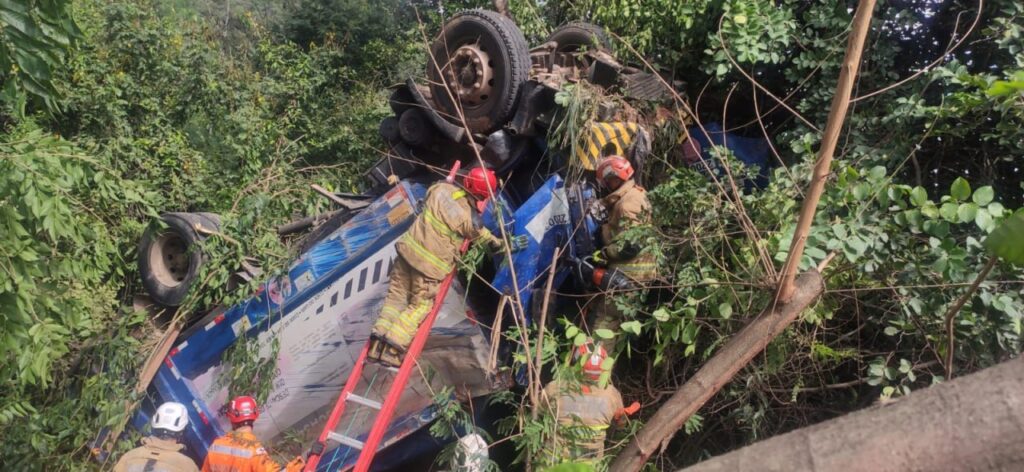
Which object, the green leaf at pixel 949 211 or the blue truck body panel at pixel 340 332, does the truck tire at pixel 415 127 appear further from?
the green leaf at pixel 949 211

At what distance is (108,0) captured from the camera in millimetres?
9109

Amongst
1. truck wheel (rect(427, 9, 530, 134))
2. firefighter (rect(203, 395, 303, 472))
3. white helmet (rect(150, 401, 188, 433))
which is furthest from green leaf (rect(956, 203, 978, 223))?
white helmet (rect(150, 401, 188, 433))

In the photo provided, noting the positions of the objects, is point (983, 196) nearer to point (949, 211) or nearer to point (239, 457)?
point (949, 211)

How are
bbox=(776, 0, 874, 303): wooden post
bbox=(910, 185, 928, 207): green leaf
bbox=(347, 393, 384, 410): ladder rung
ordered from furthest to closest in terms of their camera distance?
1. bbox=(347, 393, 384, 410): ladder rung
2. bbox=(910, 185, 928, 207): green leaf
3. bbox=(776, 0, 874, 303): wooden post

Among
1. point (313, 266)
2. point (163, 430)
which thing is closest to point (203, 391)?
point (163, 430)

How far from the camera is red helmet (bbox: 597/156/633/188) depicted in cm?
447

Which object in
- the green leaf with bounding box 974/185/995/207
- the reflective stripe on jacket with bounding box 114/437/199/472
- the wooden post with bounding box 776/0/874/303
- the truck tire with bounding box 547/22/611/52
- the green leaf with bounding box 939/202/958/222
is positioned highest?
the wooden post with bounding box 776/0/874/303

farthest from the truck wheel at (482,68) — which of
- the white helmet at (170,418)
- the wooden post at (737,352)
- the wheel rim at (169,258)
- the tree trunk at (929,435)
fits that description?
the tree trunk at (929,435)

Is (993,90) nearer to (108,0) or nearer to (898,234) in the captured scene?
(898,234)

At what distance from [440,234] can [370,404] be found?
3.09 ft

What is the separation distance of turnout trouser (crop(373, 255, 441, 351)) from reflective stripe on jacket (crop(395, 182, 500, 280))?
0.22 ft

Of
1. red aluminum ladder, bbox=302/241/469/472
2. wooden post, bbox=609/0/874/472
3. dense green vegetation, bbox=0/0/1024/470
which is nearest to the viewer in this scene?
wooden post, bbox=609/0/874/472

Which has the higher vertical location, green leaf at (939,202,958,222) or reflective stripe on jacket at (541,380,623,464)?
green leaf at (939,202,958,222)

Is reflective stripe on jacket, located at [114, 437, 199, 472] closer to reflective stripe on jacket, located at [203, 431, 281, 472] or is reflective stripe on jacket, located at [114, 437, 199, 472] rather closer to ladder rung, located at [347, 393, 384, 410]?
reflective stripe on jacket, located at [203, 431, 281, 472]
